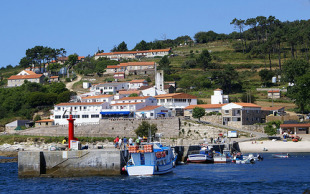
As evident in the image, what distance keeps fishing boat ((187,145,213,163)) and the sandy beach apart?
1184cm

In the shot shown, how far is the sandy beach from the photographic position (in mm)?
66312

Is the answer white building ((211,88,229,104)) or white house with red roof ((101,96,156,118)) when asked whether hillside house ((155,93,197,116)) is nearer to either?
white house with red roof ((101,96,156,118))

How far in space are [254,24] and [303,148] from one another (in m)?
81.5

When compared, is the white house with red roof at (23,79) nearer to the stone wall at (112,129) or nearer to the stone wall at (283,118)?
the stone wall at (112,129)

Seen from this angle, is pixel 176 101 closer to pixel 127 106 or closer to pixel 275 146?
pixel 127 106

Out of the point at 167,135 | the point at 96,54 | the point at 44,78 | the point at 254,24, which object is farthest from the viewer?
the point at 96,54

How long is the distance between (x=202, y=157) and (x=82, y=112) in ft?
117

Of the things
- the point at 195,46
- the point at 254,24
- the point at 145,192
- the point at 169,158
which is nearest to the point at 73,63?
the point at 195,46

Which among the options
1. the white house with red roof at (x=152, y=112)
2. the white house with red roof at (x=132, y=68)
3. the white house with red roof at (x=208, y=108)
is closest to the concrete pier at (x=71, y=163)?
the white house with red roof at (x=152, y=112)

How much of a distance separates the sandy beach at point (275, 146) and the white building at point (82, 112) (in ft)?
91.0

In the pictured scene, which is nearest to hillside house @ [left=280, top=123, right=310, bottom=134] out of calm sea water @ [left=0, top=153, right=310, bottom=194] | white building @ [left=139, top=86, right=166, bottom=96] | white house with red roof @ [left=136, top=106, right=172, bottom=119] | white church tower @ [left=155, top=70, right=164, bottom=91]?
white house with red roof @ [left=136, top=106, right=172, bottom=119]

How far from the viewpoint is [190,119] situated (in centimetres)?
8069

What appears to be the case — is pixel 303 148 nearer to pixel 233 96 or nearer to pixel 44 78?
pixel 233 96

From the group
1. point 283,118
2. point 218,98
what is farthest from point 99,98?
point 283,118
